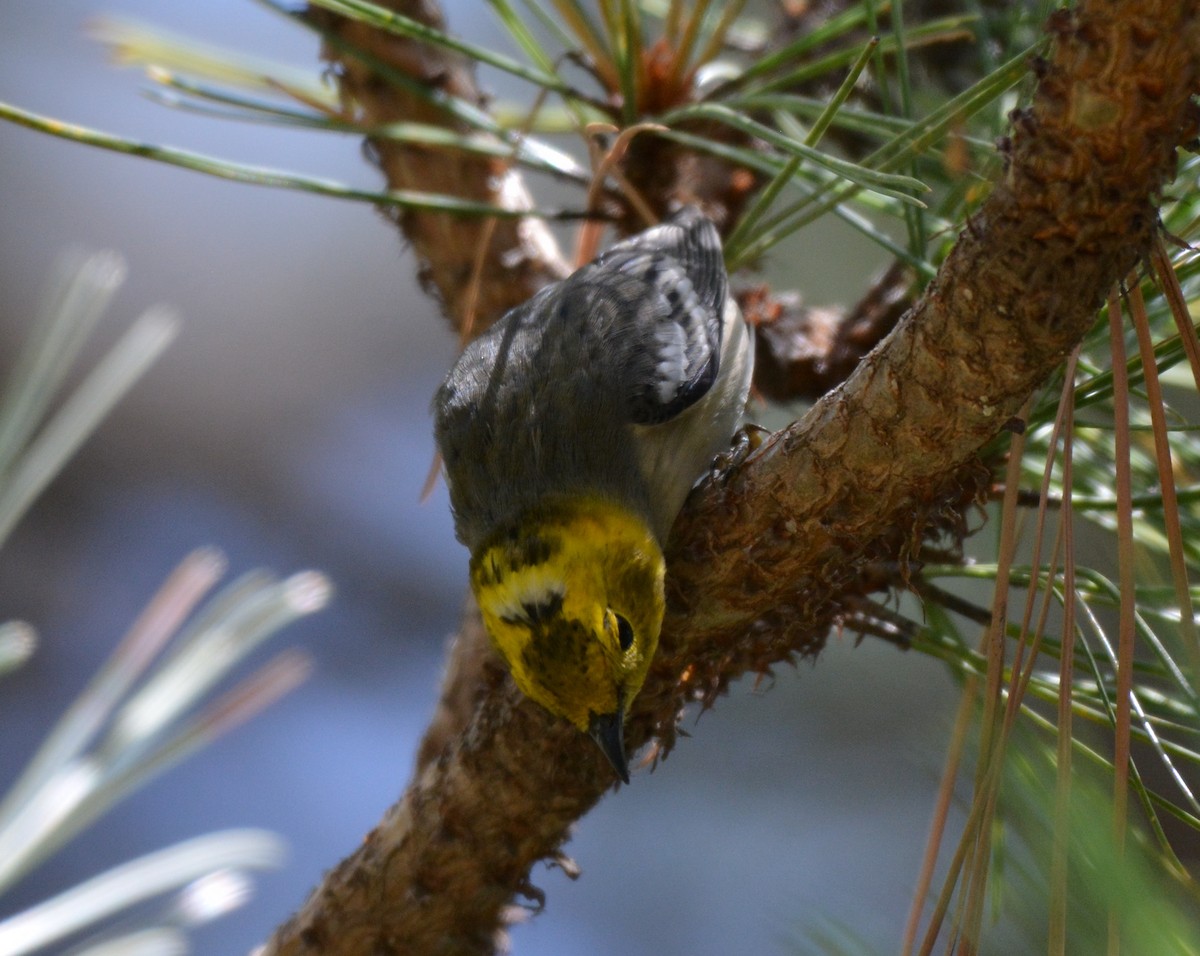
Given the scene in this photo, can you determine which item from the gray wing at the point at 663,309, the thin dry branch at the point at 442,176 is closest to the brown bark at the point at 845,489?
the gray wing at the point at 663,309

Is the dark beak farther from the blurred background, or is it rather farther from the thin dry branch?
the blurred background

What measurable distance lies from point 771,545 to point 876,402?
17 centimetres

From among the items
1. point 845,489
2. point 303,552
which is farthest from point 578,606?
point 303,552

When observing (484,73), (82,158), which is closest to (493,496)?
(484,73)

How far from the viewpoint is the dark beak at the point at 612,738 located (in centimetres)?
104

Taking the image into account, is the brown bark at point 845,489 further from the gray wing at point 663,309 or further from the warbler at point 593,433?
the gray wing at point 663,309

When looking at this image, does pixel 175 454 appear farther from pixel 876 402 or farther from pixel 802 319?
pixel 876 402

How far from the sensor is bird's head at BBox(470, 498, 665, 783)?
109 cm

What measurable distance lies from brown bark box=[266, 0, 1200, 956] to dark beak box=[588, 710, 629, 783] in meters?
0.02

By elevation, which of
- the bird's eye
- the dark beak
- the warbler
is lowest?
the dark beak

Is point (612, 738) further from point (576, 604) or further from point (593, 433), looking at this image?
point (593, 433)

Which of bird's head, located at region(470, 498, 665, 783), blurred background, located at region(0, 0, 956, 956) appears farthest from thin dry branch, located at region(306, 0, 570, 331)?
blurred background, located at region(0, 0, 956, 956)

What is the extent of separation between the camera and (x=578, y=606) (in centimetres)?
130

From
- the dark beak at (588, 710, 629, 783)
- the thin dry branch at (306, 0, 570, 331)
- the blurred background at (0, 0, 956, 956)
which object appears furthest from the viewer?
the blurred background at (0, 0, 956, 956)
